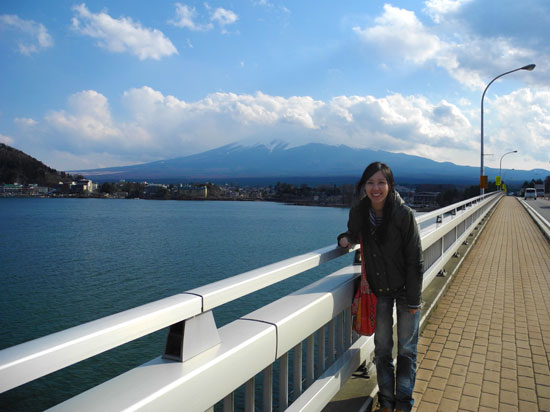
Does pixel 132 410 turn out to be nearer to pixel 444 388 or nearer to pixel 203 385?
pixel 203 385

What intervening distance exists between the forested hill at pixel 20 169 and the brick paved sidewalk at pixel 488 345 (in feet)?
539

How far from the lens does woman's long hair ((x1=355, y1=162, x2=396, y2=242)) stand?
2820mm

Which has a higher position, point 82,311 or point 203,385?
point 203,385

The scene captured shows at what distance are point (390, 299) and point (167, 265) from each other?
3035 cm

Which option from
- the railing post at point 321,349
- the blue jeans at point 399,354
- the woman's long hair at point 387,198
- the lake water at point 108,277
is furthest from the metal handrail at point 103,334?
the lake water at point 108,277

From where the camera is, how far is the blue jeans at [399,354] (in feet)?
9.76

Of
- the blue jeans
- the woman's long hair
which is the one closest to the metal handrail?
the woman's long hair

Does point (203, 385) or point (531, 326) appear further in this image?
point (531, 326)

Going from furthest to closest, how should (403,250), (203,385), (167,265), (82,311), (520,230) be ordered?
(167,265) → (82,311) → (520,230) → (403,250) → (203,385)

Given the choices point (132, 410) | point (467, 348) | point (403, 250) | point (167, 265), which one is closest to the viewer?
point (132, 410)

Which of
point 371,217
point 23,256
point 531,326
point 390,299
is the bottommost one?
point 23,256

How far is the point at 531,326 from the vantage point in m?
5.20

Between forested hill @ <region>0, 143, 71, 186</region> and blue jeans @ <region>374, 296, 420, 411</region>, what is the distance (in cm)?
16592

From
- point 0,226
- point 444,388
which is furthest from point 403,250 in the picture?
point 0,226
